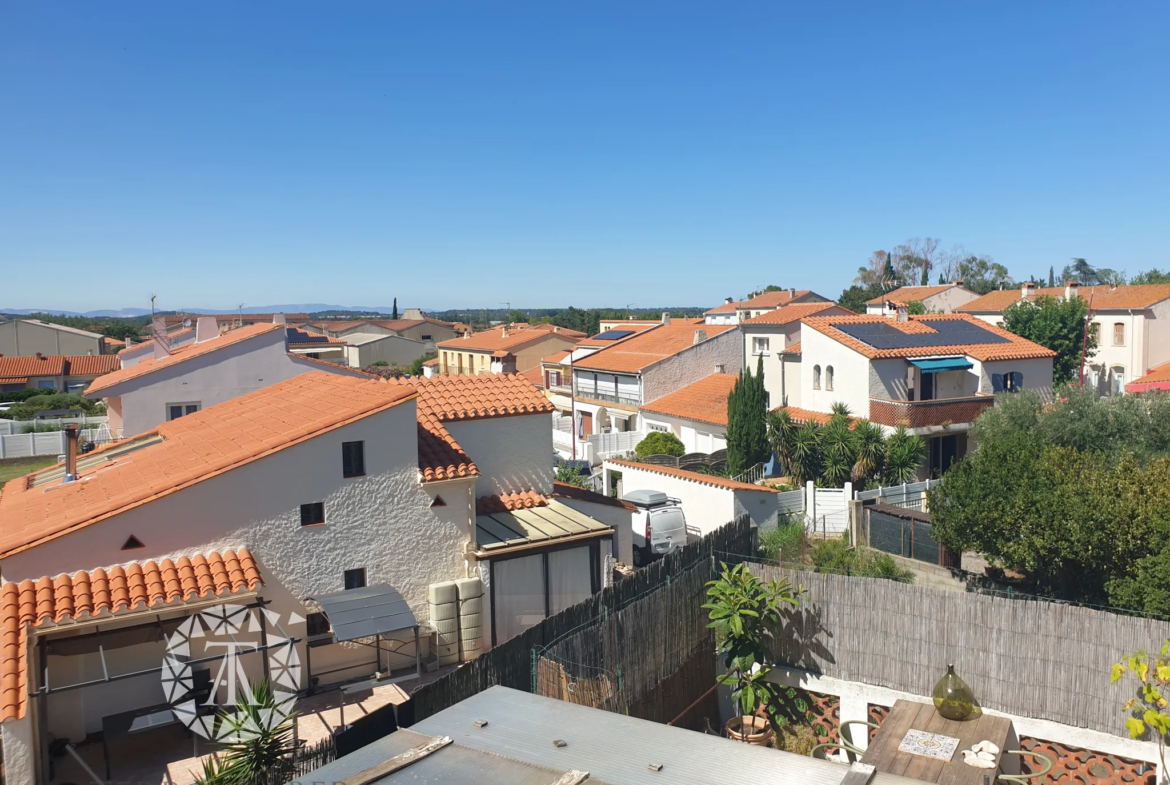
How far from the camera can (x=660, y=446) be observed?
113 ft

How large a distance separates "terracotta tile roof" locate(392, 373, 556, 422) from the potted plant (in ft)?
20.9

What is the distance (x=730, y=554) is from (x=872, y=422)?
19.5 meters

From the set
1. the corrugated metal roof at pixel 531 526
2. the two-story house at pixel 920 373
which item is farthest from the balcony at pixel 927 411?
the corrugated metal roof at pixel 531 526

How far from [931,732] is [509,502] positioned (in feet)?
31.1

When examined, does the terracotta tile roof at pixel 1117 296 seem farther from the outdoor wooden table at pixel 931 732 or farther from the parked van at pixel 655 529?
the outdoor wooden table at pixel 931 732

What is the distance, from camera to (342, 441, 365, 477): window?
13797 millimetres

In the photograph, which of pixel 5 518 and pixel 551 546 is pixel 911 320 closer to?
pixel 551 546

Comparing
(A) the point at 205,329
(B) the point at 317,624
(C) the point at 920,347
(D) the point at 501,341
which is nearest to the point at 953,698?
(B) the point at 317,624

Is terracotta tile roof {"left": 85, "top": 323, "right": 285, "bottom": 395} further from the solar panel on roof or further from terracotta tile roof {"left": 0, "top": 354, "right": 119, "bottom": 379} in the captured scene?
terracotta tile roof {"left": 0, "top": 354, "right": 119, "bottom": 379}

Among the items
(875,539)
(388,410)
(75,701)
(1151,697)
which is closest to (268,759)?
(75,701)

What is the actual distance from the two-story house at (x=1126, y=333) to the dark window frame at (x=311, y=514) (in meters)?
46.8

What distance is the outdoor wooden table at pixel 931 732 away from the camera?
8258 millimetres

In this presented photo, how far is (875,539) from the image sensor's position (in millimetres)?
22156

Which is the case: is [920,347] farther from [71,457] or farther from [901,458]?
[71,457]
